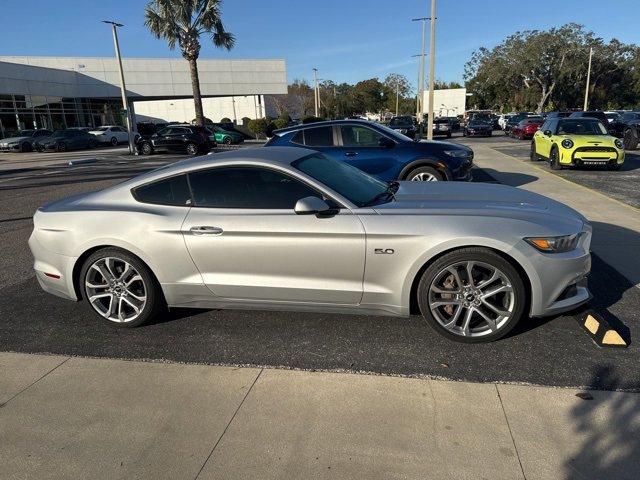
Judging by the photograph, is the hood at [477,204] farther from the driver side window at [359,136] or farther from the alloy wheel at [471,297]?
the driver side window at [359,136]

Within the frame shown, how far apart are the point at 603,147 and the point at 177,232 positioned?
39.6 ft

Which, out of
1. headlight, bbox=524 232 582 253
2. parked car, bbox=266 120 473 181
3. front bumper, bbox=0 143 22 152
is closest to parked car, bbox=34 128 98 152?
front bumper, bbox=0 143 22 152

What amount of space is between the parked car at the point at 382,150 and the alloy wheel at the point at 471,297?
204 inches

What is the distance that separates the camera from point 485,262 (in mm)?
3467

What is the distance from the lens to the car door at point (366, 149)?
863cm

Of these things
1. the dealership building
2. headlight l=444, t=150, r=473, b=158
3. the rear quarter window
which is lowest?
headlight l=444, t=150, r=473, b=158

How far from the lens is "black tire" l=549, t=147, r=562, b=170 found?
43.2 ft

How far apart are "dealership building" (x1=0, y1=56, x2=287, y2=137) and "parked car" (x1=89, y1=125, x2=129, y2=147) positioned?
7.63 m

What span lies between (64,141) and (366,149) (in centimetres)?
2834

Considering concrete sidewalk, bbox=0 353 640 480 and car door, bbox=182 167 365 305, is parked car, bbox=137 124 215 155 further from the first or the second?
Result: concrete sidewalk, bbox=0 353 640 480

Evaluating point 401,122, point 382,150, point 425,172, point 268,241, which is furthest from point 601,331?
point 401,122

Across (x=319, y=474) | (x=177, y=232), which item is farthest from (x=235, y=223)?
(x=319, y=474)

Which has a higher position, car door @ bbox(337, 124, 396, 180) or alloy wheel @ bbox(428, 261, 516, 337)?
car door @ bbox(337, 124, 396, 180)

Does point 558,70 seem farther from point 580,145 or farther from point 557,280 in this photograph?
point 557,280
